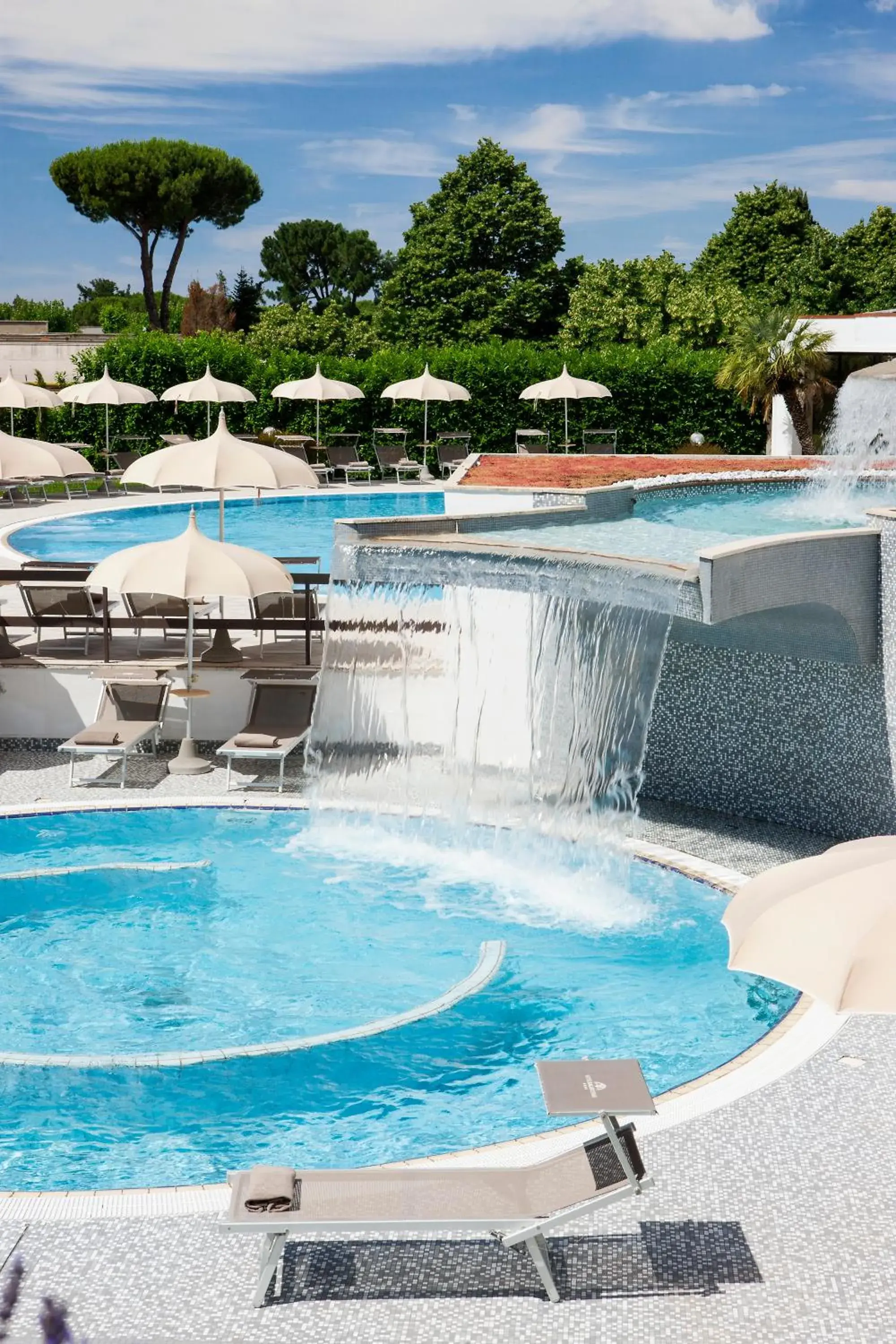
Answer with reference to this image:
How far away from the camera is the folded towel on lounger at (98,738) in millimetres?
12695

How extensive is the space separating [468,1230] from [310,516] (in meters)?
24.8

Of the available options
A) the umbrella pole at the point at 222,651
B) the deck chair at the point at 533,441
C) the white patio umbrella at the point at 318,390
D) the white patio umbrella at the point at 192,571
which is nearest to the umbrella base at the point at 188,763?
the umbrella pole at the point at 222,651

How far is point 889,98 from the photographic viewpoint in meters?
111

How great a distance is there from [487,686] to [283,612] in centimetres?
383

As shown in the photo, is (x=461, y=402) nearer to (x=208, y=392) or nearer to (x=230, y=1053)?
(x=208, y=392)

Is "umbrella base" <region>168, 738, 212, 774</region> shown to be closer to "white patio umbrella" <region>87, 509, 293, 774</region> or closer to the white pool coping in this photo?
"white patio umbrella" <region>87, 509, 293, 774</region>

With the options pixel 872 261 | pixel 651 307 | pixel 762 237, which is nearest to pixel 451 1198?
pixel 651 307

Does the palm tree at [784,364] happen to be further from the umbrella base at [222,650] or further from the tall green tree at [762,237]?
the tall green tree at [762,237]

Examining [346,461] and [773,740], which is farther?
[346,461]

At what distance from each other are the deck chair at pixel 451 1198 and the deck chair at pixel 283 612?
29.0ft

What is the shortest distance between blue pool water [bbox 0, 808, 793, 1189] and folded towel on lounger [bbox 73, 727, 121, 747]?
0.80 m

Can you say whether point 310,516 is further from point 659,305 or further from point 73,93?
point 73,93

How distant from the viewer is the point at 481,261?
60.7 metres

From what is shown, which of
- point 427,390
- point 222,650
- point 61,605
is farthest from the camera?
point 427,390
